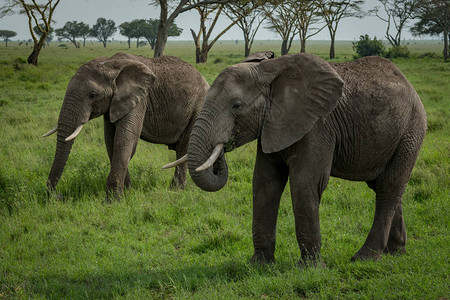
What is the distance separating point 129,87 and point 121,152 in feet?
2.97

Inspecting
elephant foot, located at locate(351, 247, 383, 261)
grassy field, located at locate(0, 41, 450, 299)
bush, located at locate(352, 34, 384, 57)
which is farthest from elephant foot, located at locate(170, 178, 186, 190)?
bush, located at locate(352, 34, 384, 57)

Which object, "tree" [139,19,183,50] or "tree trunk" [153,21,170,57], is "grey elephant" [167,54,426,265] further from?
"tree" [139,19,183,50]

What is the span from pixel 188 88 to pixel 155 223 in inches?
99.5

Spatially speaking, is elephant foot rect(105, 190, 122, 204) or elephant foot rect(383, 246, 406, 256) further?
elephant foot rect(105, 190, 122, 204)

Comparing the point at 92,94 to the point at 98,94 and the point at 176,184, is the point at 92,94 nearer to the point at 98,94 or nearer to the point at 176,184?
the point at 98,94

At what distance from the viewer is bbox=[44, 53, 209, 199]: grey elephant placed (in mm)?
6836

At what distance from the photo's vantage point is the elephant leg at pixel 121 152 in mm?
7027

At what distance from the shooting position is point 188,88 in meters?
8.09

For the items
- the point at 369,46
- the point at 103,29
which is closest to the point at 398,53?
the point at 369,46

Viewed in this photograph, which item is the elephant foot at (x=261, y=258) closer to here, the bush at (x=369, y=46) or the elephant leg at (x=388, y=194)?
the elephant leg at (x=388, y=194)

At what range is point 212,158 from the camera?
3.87 meters

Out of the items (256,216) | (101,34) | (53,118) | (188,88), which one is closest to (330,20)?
(53,118)

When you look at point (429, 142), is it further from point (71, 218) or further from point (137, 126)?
point (71, 218)

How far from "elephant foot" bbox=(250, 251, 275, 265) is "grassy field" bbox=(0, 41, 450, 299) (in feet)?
0.27
